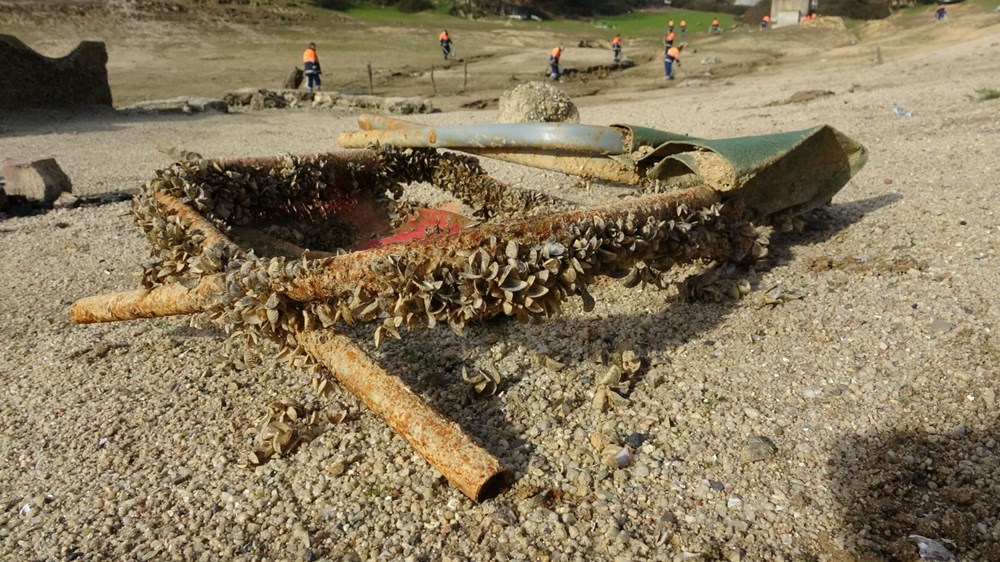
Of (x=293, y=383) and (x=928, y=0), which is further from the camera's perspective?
(x=928, y=0)

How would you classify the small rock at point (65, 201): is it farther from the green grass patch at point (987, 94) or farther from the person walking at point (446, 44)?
the person walking at point (446, 44)

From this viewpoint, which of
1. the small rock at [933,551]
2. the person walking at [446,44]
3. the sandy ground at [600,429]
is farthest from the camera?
the person walking at [446,44]

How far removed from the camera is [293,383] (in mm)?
2652

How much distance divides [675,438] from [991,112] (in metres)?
6.93

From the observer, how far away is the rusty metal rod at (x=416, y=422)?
6.07 feet

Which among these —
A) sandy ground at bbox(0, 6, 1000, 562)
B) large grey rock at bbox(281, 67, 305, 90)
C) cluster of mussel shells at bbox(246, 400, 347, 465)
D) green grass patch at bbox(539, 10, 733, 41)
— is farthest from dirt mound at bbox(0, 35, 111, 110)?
green grass patch at bbox(539, 10, 733, 41)

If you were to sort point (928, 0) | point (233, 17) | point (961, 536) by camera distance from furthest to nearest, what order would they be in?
1. point (928, 0)
2. point (233, 17)
3. point (961, 536)

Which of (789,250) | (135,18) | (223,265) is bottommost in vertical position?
(789,250)

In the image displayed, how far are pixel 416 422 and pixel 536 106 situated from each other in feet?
19.1

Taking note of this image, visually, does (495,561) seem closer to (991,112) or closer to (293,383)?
(293,383)

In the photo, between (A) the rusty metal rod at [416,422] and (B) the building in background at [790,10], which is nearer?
(A) the rusty metal rod at [416,422]

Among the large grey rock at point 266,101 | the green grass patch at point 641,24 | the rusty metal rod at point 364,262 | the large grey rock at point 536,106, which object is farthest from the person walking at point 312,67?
the green grass patch at point 641,24

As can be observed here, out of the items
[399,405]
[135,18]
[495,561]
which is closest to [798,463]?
[495,561]

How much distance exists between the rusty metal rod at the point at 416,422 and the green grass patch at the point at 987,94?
27.9 ft
